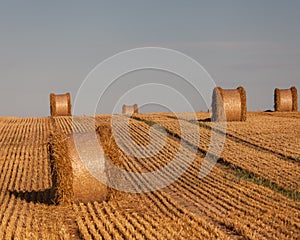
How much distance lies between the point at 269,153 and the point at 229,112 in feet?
31.3

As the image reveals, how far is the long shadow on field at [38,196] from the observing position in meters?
15.8

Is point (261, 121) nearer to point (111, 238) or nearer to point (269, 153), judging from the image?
point (269, 153)

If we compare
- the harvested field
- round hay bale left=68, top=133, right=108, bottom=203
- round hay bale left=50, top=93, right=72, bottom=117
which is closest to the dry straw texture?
round hay bale left=68, top=133, right=108, bottom=203

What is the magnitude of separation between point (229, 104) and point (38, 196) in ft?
59.4

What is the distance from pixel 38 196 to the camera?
16.8 m

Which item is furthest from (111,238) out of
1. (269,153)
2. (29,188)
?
(269,153)

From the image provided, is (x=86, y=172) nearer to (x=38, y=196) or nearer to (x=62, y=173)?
(x=62, y=173)

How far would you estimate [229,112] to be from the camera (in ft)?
109

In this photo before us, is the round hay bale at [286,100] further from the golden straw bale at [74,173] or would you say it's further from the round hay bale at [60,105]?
the golden straw bale at [74,173]

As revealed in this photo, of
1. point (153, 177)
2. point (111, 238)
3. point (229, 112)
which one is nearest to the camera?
point (111, 238)

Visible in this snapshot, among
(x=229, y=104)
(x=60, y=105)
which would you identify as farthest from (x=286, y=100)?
(x=60, y=105)

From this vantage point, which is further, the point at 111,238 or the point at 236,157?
the point at 236,157

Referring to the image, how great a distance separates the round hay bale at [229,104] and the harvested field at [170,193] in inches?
102

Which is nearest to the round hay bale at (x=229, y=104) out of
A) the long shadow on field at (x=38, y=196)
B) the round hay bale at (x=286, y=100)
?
the round hay bale at (x=286, y=100)
